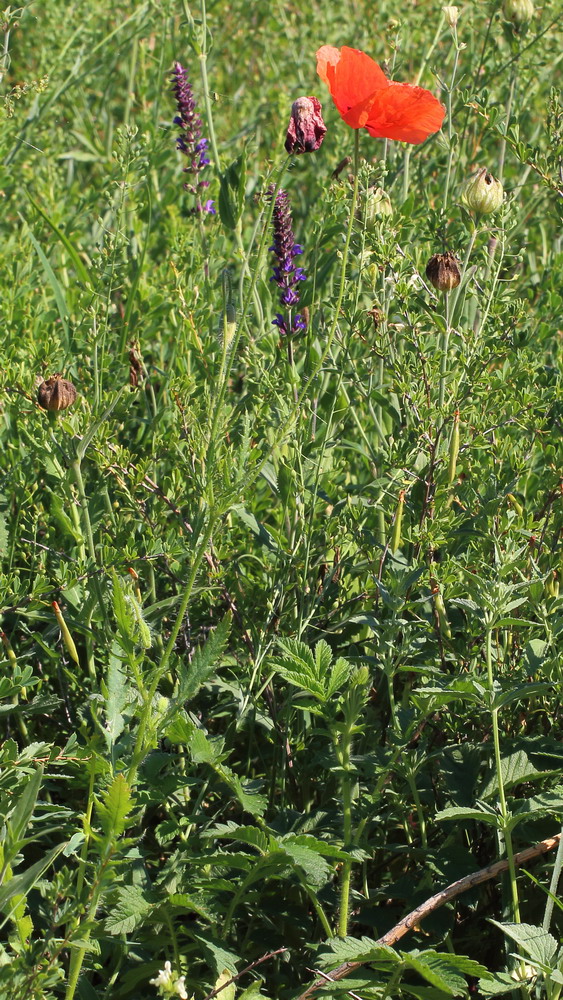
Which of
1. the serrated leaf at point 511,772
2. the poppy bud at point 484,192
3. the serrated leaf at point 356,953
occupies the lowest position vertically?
the serrated leaf at point 356,953

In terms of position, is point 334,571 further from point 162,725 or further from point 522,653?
point 162,725

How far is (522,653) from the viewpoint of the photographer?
1835mm

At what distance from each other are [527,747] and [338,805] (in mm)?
330

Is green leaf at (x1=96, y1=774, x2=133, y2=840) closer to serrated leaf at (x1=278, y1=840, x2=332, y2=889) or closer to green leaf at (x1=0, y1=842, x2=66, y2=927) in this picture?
green leaf at (x1=0, y1=842, x2=66, y2=927)

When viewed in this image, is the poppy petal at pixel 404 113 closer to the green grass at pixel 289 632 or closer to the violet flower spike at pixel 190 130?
the green grass at pixel 289 632

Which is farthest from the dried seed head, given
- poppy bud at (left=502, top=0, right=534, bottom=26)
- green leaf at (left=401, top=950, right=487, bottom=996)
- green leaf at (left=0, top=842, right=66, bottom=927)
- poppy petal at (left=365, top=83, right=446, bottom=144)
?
poppy bud at (left=502, top=0, right=534, bottom=26)

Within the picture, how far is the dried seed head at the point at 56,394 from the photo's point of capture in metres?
1.73

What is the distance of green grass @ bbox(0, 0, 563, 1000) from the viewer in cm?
143

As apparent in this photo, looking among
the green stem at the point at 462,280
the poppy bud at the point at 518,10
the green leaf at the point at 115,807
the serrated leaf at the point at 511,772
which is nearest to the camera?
the green leaf at the point at 115,807

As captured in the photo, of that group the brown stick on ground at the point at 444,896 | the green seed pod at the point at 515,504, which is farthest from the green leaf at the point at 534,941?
the green seed pod at the point at 515,504

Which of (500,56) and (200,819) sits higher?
(500,56)

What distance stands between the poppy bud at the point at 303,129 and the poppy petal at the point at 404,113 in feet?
0.27

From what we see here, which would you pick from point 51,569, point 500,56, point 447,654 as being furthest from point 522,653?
point 500,56

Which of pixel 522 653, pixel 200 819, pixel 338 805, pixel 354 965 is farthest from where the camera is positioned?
pixel 522 653
